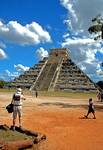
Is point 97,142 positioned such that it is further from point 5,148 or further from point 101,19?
point 101,19

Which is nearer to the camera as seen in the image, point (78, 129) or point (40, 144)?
point (40, 144)

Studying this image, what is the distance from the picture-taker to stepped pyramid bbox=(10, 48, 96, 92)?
10019cm

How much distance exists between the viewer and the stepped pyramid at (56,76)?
100188 mm

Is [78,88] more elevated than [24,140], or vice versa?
[78,88]

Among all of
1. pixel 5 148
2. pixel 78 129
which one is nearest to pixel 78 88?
pixel 78 129

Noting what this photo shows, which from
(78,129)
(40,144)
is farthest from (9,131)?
(78,129)

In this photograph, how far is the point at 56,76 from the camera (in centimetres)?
10575

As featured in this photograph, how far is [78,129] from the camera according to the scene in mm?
18906

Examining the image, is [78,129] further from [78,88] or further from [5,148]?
[78,88]

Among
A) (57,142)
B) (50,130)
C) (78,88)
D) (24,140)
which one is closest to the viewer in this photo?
(24,140)

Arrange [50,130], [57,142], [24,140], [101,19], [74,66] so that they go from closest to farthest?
[24,140]
[57,142]
[50,130]
[101,19]
[74,66]

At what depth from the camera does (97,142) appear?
49.3 feet

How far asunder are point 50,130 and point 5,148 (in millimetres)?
5775

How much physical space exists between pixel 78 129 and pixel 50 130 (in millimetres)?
1478
